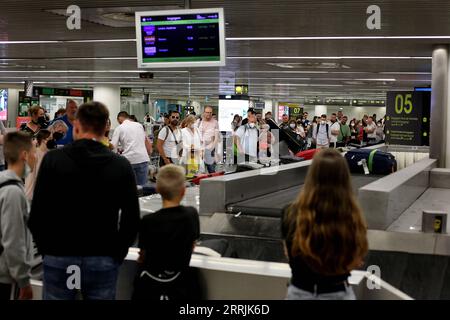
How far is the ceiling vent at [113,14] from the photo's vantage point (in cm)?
916

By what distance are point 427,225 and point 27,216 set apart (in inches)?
171

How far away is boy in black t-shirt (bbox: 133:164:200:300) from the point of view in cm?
331

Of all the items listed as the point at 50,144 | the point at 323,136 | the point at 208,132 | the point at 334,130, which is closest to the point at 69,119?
the point at 50,144

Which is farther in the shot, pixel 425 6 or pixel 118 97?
pixel 118 97

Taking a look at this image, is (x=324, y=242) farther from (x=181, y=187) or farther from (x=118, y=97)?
(x=118, y=97)

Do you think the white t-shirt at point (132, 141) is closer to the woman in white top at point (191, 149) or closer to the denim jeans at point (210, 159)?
the woman in white top at point (191, 149)

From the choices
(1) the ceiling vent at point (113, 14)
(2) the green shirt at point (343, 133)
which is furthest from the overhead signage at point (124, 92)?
(1) the ceiling vent at point (113, 14)

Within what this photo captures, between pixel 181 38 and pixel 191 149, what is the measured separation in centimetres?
406

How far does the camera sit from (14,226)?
333cm

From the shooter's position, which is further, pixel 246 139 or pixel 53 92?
pixel 53 92

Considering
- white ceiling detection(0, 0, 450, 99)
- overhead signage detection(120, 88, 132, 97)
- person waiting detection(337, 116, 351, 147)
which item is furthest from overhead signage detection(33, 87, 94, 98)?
person waiting detection(337, 116, 351, 147)

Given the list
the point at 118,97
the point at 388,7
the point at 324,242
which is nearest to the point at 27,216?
the point at 324,242

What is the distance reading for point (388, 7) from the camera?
8.48 metres

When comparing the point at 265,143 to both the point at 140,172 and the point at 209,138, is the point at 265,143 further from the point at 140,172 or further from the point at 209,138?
the point at 140,172
